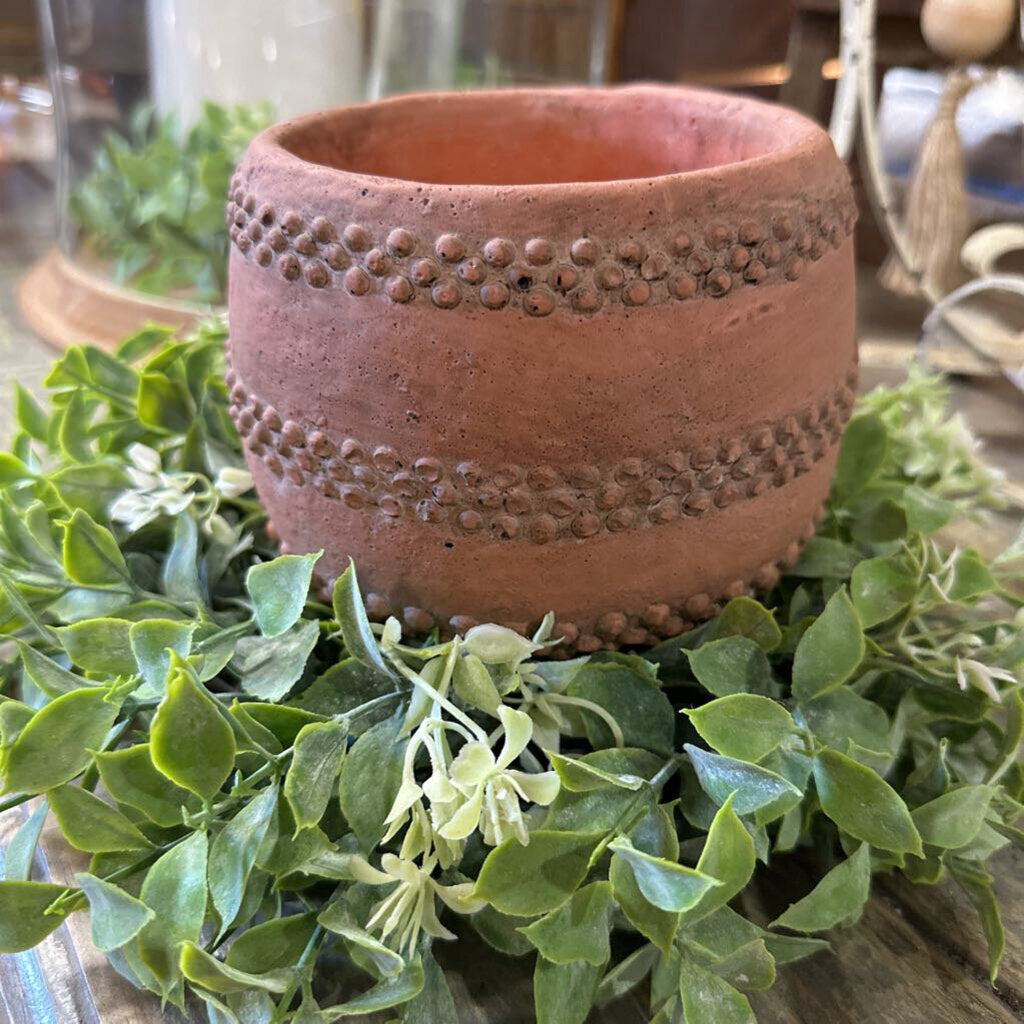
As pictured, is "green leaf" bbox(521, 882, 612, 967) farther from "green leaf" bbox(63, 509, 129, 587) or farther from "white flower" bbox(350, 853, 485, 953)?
"green leaf" bbox(63, 509, 129, 587)

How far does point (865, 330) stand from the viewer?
3.53 ft

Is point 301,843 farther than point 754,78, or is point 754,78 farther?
point 754,78

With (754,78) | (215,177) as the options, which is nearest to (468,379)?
(215,177)

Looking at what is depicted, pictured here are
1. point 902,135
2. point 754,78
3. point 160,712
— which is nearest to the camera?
point 160,712

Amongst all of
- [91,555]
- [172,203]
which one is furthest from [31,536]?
[172,203]

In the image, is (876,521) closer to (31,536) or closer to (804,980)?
(804,980)

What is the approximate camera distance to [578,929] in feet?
1.03

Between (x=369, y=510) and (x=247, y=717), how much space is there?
9cm

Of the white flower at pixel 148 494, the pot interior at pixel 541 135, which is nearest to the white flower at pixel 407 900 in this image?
the white flower at pixel 148 494

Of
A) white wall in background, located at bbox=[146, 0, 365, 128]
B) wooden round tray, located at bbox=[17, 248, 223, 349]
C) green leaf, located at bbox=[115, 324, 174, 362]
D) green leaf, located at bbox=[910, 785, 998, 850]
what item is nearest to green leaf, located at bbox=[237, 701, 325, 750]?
green leaf, located at bbox=[910, 785, 998, 850]

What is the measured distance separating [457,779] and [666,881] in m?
0.07

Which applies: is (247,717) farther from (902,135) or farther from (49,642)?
(902,135)

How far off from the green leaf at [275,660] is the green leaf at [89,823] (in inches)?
2.5

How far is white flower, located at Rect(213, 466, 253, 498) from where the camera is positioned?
49 centimetres
